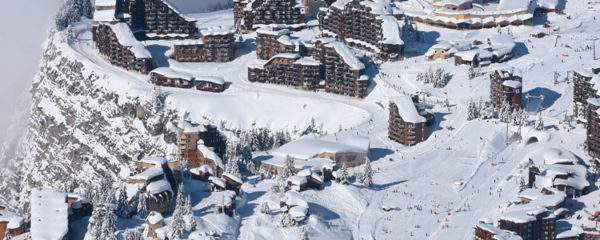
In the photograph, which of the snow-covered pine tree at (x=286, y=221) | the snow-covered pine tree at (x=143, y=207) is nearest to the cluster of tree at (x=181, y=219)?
the snow-covered pine tree at (x=143, y=207)

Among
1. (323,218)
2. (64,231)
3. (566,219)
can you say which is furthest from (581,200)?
(64,231)

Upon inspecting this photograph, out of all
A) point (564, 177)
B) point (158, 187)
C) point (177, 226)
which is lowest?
point (158, 187)

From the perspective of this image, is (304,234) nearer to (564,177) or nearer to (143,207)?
(143,207)

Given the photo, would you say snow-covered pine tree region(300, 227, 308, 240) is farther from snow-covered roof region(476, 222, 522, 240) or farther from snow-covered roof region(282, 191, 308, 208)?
snow-covered roof region(476, 222, 522, 240)

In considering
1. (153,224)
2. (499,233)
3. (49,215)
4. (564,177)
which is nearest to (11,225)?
(49,215)

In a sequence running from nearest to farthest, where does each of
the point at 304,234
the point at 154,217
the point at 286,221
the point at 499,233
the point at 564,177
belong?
1. the point at 499,233
2. the point at 304,234
3. the point at 154,217
4. the point at 286,221
5. the point at 564,177

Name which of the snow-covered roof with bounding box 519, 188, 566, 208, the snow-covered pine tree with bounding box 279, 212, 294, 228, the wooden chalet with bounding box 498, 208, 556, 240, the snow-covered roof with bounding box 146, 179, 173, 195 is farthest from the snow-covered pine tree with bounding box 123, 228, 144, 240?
the snow-covered roof with bounding box 519, 188, 566, 208

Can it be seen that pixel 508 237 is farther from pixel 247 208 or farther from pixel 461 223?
pixel 247 208

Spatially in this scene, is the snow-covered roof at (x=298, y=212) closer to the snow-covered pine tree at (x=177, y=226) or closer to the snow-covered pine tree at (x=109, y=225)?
the snow-covered pine tree at (x=177, y=226)
